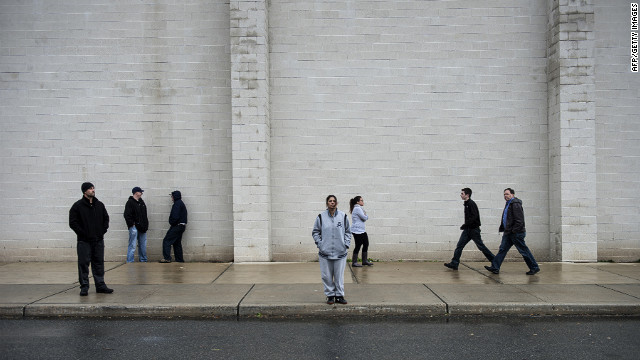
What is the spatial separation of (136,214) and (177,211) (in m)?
1.00

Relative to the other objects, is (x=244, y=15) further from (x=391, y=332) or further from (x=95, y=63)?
(x=391, y=332)

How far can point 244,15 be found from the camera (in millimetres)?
12398

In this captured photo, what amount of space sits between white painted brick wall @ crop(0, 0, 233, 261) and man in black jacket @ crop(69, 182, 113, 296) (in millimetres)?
3851

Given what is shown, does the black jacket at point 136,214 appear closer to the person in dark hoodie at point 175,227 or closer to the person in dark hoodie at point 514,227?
the person in dark hoodie at point 175,227

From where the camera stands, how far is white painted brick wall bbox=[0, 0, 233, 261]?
Answer: 12820 millimetres

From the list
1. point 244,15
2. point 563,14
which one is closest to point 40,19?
point 244,15

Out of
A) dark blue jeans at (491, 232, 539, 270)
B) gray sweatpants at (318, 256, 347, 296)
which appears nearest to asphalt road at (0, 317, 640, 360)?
gray sweatpants at (318, 256, 347, 296)

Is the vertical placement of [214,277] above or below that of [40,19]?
below

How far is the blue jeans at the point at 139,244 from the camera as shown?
12461mm

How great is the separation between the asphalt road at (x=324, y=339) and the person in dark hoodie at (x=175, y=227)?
4.95 meters

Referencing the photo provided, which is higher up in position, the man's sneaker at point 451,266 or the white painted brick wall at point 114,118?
the white painted brick wall at point 114,118

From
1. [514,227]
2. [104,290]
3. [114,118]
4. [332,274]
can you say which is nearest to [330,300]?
[332,274]

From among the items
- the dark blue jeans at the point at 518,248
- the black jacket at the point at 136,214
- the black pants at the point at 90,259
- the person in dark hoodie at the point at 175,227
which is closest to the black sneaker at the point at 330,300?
the black pants at the point at 90,259

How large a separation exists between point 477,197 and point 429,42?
411 cm
